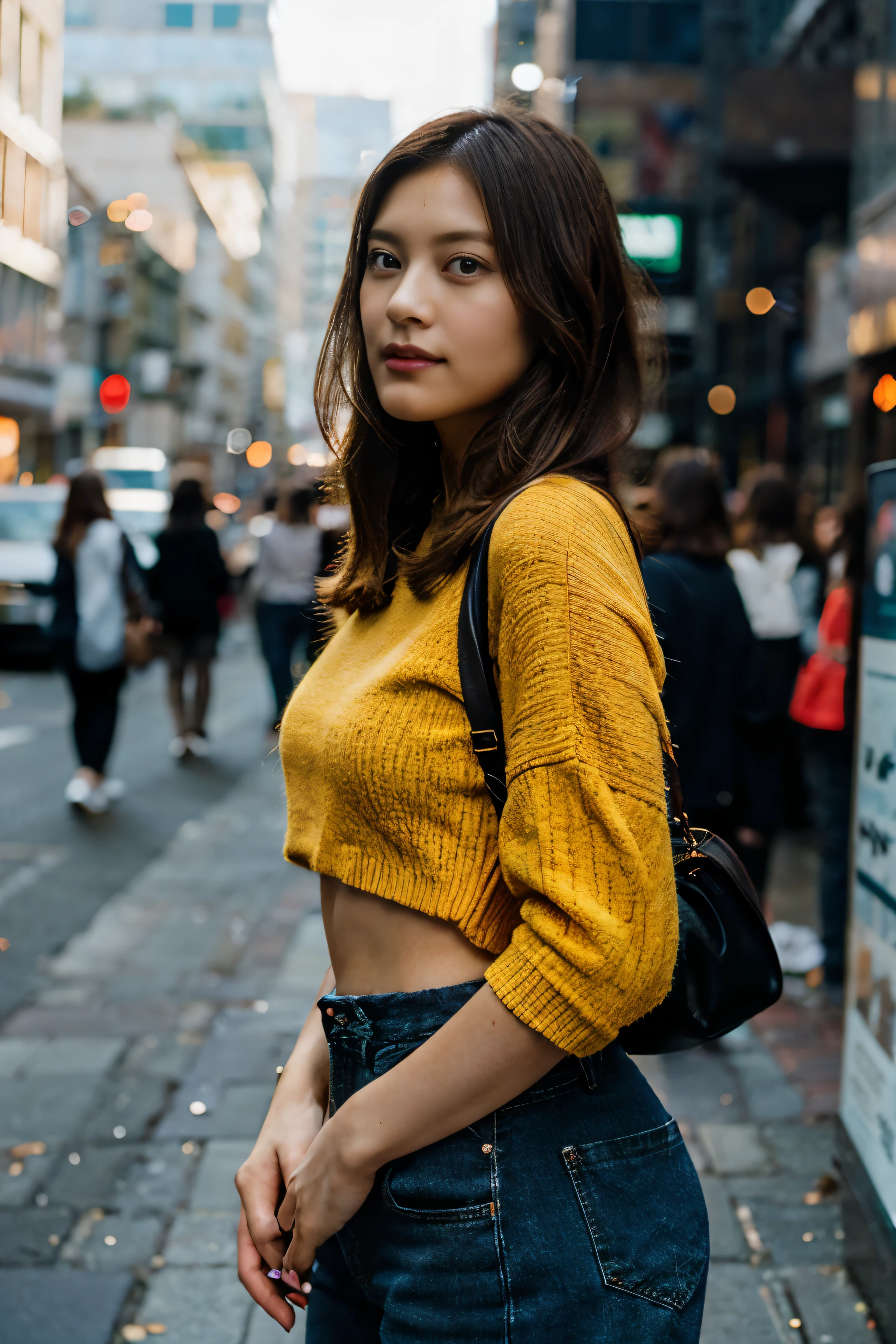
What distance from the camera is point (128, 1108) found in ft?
12.8

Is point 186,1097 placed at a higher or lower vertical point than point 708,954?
lower

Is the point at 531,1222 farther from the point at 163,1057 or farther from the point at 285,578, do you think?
the point at 285,578

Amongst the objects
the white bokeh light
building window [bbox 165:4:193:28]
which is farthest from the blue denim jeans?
building window [bbox 165:4:193:28]

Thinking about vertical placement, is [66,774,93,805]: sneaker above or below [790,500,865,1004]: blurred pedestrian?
below

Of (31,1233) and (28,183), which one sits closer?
(31,1233)

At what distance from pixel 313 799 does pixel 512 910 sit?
0.25 m

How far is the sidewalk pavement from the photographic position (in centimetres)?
287

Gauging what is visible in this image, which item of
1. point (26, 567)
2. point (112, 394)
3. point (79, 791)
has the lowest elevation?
point (79, 791)

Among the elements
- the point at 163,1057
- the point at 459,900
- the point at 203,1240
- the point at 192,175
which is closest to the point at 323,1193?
the point at 459,900

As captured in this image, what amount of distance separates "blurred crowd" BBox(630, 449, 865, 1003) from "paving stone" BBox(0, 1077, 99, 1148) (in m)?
2.08

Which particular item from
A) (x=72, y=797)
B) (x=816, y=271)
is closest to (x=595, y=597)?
(x=72, y=797)

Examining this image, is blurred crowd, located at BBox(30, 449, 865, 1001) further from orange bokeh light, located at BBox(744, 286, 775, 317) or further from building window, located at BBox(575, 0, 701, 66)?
building window, located at BBox(575, 0, 701, 66)

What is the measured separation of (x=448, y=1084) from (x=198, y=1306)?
6.98 ft

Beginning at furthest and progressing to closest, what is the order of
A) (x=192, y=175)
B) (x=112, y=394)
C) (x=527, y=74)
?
1. (x=192, y=175)
2. (x=112, y=394)
3. (x=527, y=74)
